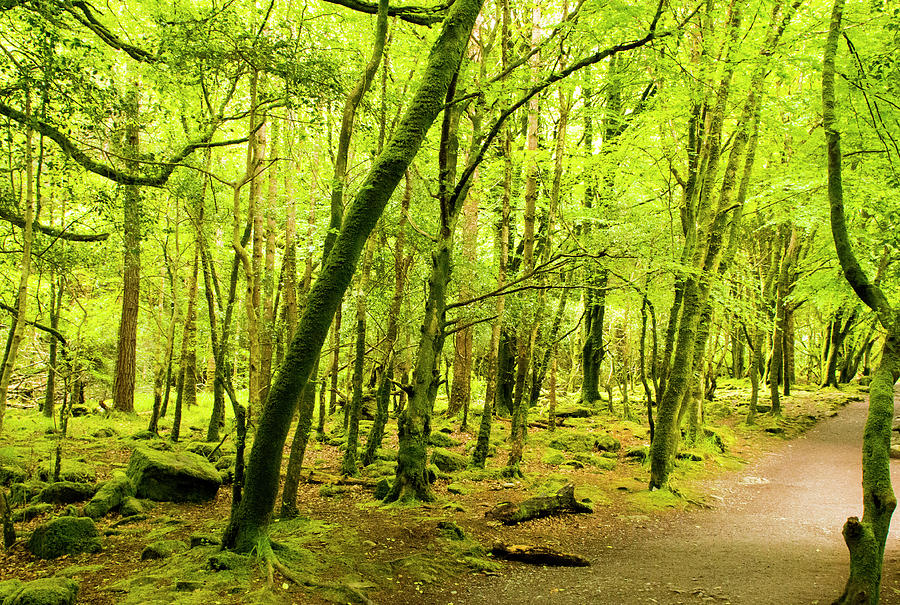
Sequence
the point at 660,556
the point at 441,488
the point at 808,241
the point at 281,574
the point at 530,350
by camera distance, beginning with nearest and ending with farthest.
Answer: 1. the point at 281,574
2. the point at 660,556
3. the point at 441,488
4. the point at 530,350
5. the point at 808,241

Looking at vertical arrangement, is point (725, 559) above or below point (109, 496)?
below

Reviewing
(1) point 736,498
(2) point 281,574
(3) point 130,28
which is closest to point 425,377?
(2) point 281,574

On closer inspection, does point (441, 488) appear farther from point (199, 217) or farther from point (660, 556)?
point (199, 217)

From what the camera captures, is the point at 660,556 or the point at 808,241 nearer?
the point at 660,556

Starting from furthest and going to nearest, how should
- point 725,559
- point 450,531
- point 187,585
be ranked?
point 450,531 < point 725,559 < point 187,585

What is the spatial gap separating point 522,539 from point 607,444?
728cm

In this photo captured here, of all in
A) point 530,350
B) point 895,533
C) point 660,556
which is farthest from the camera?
point 530,350

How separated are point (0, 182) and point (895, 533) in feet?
49.6

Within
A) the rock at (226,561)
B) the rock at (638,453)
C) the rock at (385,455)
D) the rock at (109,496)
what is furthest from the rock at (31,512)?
the rock at (638,453)

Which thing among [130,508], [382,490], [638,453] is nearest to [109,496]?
[130,508]

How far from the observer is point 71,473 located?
893 centimetres

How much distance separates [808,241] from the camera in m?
20.6

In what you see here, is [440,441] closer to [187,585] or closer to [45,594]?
[187,585]

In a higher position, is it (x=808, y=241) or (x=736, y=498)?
(x=808, y=241)
